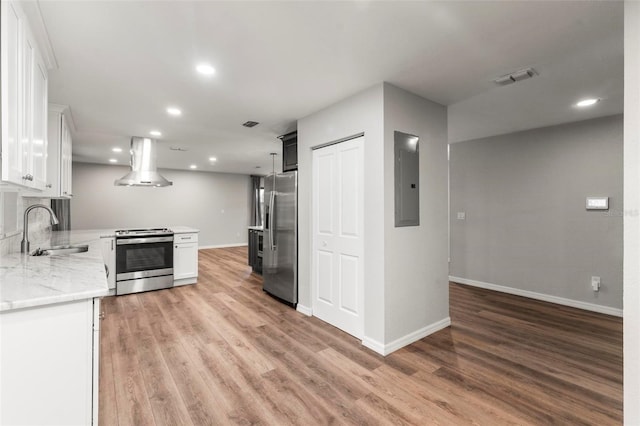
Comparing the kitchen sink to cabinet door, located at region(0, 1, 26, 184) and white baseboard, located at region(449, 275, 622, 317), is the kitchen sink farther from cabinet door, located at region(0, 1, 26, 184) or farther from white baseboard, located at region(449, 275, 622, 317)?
white baseboard, located at region(449, 275, 622, 317)

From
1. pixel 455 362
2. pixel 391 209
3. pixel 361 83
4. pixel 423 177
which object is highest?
pixel 361 83

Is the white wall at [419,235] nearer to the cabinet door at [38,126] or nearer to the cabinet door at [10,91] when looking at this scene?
the cabinet door at [10,91]

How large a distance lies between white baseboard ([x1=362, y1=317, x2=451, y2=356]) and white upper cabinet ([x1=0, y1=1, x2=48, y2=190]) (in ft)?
9.19

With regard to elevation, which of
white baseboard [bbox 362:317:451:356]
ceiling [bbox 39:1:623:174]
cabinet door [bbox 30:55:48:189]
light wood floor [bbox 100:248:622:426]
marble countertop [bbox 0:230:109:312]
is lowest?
light wood floor [bbox 100:248:622:426]

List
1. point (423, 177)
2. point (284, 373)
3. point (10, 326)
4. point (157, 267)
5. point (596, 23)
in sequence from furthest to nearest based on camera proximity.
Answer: point (157, 267) → point (423, 177) → point (284, 373) → point (596, 23) → point (10, 326)

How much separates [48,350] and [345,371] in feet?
6.26

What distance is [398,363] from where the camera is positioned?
2492 mm

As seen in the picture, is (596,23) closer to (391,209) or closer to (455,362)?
(391,209)

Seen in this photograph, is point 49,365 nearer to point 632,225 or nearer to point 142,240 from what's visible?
point 632,225

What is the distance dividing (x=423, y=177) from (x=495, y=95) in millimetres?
1162

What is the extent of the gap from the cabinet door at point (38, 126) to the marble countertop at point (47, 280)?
0.54 m

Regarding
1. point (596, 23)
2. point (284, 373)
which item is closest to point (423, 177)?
point (596, 23)

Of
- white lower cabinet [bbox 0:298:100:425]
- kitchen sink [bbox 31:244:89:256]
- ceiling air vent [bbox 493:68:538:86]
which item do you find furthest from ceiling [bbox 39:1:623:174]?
white lower cabinet [bbox 0:298:100:425]

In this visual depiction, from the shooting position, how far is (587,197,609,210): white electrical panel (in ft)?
12.4
